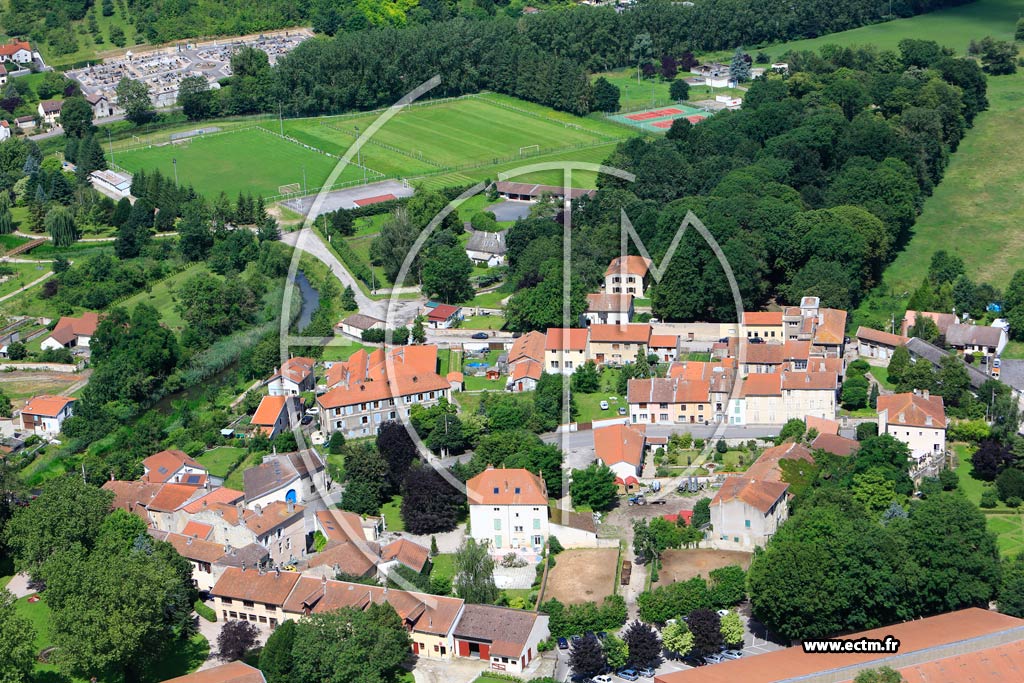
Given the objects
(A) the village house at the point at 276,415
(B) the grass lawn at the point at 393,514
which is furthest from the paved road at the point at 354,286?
(B) the grass lawn at the point at 393,514

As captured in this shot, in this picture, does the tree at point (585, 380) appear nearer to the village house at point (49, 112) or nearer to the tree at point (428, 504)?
the tree at point (428, 504)

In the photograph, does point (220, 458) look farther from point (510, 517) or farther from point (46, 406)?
point (510, 517)

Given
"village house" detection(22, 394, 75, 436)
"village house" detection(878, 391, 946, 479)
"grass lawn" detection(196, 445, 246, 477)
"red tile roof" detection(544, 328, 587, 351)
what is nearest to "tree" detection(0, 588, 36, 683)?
"grass lawn" detection(196, 445, 246, 477)

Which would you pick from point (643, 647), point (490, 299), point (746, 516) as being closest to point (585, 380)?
point (490, 299)

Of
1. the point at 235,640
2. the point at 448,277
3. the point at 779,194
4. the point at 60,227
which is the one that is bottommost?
the point at 235,640

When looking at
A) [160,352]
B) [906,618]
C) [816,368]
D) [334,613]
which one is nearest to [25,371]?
[160,352]
